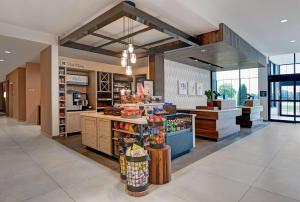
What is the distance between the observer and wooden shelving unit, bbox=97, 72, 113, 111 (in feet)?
24.7

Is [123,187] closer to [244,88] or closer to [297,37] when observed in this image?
[297,37]

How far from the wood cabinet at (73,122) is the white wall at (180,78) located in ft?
12.2

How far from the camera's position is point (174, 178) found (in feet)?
9.84

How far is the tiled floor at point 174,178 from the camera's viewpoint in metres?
2.46

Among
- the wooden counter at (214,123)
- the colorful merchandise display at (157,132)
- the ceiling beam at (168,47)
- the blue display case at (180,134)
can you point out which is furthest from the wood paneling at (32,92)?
the colorful merchandise display at (157,132)

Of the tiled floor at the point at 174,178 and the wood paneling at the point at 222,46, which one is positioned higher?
the wood paneling at the point at 222,46

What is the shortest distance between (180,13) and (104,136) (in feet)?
10.6

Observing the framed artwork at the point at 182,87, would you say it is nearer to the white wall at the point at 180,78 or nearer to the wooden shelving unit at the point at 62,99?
the white wall at the point at 180,78

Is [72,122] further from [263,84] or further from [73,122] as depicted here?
[263,84]

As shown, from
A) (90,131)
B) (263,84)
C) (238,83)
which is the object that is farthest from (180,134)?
(238,83)

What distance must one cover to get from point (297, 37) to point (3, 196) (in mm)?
9224

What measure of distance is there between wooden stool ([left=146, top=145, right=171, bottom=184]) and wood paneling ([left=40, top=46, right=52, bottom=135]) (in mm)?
4619

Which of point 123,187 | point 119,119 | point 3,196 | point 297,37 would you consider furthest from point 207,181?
point 297,37

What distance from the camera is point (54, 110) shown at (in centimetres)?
597
